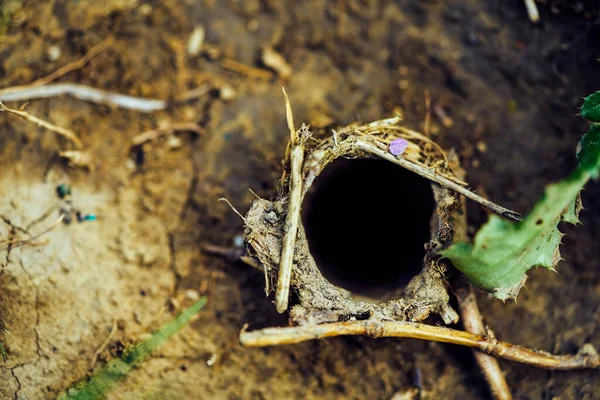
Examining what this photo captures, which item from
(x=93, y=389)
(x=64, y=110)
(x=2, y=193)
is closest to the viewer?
(x=93, y=389)

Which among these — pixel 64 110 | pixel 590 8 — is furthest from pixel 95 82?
pixel 590 8

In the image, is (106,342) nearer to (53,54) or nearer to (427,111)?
(53,54)

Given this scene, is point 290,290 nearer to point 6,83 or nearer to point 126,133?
point 126,133

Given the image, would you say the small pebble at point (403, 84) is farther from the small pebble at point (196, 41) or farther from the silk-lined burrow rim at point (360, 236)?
the small pebble at point (196, 41)

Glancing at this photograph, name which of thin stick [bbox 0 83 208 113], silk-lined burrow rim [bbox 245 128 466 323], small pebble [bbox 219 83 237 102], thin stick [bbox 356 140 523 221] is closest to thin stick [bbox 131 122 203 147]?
thin stick [bbox 0 83 208 113]

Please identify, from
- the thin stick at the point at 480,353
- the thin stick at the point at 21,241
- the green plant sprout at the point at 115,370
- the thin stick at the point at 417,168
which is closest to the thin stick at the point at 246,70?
the thin stick at the point at 417,168

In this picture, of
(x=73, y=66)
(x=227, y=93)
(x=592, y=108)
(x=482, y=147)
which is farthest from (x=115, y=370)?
(x=592, y=108)

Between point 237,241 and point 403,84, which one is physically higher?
point 403,84

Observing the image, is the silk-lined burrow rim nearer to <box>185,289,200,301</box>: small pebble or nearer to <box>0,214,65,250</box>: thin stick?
<box>185,289,200,301</box>: small pebble
